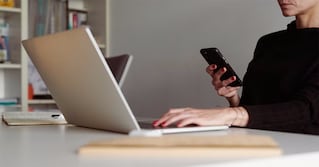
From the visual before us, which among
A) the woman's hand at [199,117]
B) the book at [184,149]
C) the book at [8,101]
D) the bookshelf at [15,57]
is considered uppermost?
the book at [184,149]

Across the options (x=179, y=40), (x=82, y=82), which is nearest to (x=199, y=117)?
(x=82, y=82)

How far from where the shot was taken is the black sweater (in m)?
1.13

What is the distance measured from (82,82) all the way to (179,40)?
154cm

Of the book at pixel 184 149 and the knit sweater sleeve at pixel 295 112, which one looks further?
the knit sweater sleeve at pixel 295 112

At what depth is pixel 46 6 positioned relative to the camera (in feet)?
9.64

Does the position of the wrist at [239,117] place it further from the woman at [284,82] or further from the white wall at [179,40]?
the white wall at [179,40]

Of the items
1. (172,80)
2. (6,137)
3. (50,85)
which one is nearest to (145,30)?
(172,80)

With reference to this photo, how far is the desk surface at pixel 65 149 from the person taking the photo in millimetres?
551

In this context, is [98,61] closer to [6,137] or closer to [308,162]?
[6,137]

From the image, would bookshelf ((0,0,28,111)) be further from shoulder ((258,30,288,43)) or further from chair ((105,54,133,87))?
shoulder ((258,30,288,43))

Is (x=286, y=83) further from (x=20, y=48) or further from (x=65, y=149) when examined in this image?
(x=20, y=48)

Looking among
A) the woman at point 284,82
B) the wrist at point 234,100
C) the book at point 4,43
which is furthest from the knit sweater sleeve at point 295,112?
the book at point 4,43

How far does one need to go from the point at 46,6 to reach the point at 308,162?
8.49 feet

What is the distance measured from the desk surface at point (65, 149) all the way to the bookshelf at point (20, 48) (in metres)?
1.76
